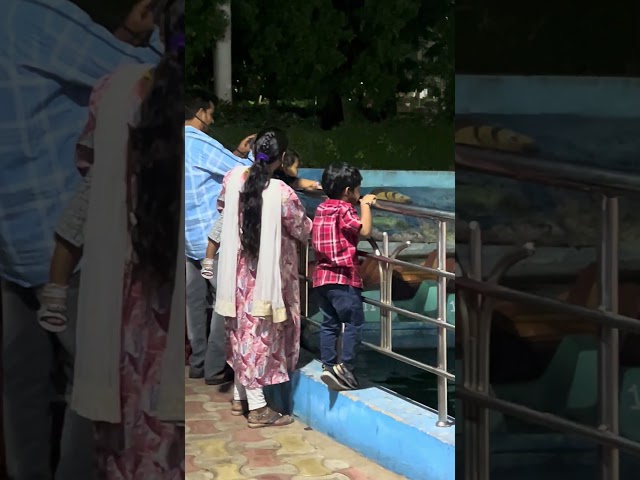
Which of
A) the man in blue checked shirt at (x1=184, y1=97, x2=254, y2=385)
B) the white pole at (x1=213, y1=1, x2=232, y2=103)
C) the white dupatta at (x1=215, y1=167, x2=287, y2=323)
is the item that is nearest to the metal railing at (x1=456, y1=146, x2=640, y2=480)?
the white dupatta at (x1=215, y1=167, x2=287, y2=323)

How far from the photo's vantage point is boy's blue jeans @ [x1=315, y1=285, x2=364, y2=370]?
4.69 meters

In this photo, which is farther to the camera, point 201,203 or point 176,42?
point 201,203

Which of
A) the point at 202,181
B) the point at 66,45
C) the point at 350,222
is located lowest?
the point at 350,222

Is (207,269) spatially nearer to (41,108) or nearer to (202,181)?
(202,181)

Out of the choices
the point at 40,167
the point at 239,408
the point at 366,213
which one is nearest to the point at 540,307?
the point at 40,167

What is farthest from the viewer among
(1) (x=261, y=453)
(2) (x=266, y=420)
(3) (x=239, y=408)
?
(3) (x=239, y=408)

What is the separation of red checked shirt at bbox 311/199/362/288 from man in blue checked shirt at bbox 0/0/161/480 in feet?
7.39

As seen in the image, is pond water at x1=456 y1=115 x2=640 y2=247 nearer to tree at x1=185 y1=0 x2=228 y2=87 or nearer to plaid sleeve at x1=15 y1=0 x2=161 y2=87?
plaid sleeve at x1=15 y1=0 x2=161 y2=87

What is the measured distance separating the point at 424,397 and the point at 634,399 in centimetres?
438

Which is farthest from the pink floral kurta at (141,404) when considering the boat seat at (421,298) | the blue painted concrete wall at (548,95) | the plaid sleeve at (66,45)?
the boat seat at (421,298)

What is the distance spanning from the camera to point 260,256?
4648mm

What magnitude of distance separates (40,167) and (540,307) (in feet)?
4.27

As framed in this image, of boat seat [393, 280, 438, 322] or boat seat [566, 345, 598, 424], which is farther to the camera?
boat seat [393, 280, 438, 322]

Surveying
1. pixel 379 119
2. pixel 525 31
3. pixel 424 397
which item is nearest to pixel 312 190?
pixel 424 397
